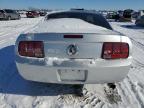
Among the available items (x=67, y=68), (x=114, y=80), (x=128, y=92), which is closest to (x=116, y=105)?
(x=114, y=80)

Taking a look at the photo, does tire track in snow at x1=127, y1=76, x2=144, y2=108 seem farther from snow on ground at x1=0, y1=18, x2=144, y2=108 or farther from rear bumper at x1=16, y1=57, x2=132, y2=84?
rear bumper at x1=16, y1=57, x2=132, y2=84

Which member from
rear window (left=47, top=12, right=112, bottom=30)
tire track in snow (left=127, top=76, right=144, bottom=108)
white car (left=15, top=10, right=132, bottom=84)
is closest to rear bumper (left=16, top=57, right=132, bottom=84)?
white car (left=15, top=10, right=132, bottom=84)

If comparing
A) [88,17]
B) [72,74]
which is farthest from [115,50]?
[88,17]

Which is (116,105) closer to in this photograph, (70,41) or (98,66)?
(98,66)

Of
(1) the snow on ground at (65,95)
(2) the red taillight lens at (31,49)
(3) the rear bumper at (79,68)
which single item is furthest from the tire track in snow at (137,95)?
(2) the red taillight lens at (31,49)

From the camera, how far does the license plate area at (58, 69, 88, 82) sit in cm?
377

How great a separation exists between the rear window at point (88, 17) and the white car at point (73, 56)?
1.29m

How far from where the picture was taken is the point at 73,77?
384 centimetres

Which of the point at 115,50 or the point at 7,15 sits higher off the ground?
the point at 115,50

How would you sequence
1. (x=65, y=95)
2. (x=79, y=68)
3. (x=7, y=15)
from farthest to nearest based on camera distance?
1. (x=7, y=15)
2. (x=65, y=95)
3. (x=79, y=68)

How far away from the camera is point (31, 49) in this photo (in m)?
3.85

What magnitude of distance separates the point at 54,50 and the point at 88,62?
0.53m

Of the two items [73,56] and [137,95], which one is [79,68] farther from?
[137,95]

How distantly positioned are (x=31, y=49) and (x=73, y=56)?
66 centimetres
